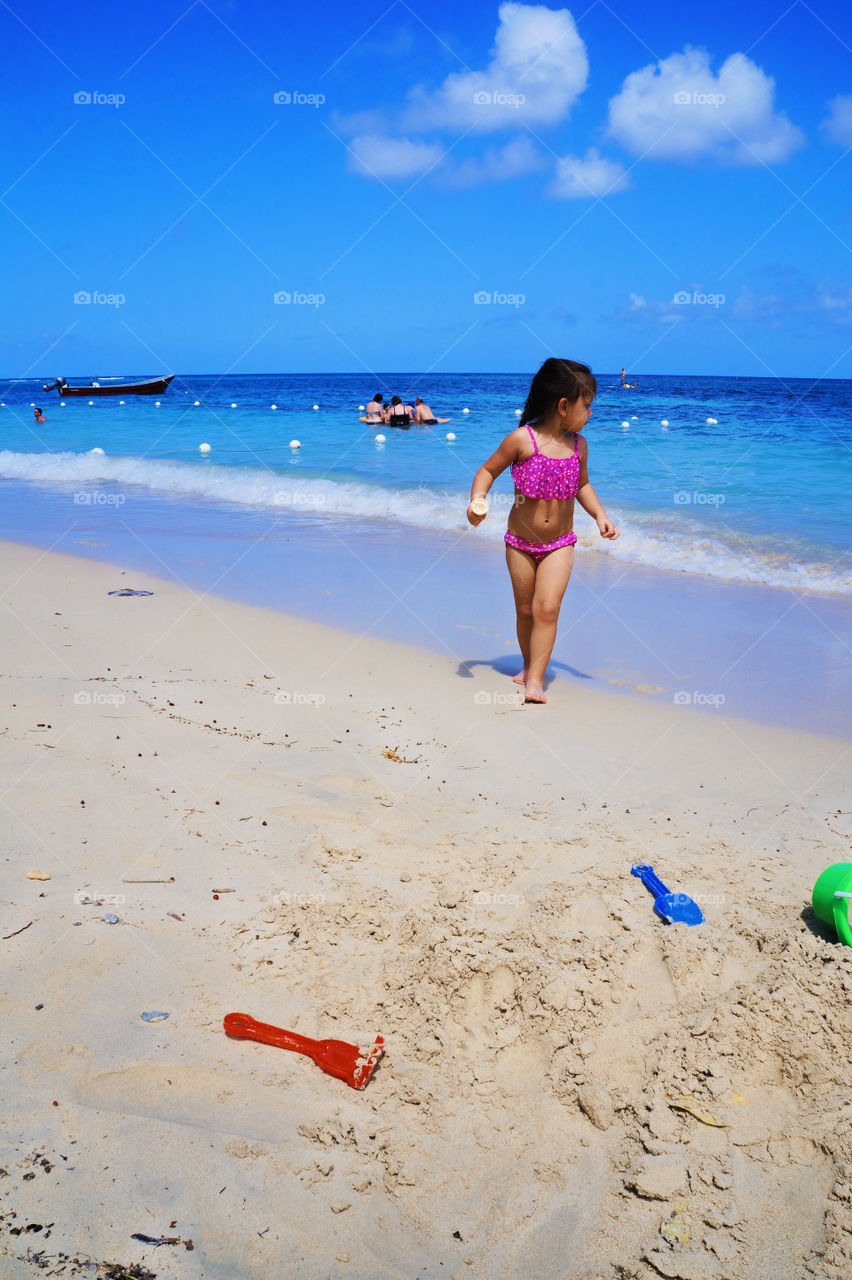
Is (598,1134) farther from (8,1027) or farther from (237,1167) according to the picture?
(8,1027)

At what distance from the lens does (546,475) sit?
16.4 ft

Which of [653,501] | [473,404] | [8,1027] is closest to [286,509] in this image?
[653,501]

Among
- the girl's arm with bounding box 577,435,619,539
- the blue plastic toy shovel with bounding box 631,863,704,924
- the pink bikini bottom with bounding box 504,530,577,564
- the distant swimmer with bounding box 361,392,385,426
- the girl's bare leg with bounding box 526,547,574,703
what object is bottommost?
the blue plastic toy shovel with bounding box 631,863,704,924

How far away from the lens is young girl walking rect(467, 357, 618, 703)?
4.85 m

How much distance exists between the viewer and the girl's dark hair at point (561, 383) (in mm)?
4789

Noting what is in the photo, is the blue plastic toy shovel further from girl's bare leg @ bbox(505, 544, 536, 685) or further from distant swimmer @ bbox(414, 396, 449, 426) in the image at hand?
distant swimmer @ bbox(414, 396, 449, 426)

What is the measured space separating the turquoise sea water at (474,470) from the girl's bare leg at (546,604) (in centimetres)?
360

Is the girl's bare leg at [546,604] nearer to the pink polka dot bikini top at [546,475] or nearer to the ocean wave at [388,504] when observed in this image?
the pink polka dot bikini top at [546,475]


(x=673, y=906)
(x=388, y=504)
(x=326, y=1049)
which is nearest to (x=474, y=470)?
(x=388, y=504)

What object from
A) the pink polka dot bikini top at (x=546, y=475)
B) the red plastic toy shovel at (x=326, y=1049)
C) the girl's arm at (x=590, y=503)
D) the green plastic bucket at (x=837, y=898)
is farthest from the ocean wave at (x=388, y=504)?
the red plastic toy shovel at (x=326, y=1049)

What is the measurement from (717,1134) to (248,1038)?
1157 mm

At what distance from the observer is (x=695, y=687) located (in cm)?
520

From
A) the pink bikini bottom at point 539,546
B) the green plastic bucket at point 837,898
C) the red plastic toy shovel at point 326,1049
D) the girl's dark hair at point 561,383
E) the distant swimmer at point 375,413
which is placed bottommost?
the red plastic toy shovel at point 326,1049

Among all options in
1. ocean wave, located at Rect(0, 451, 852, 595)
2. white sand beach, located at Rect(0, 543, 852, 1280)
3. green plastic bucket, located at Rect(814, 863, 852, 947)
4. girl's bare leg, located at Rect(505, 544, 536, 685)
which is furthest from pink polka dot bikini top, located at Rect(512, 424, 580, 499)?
ocean wave, located at Rect(0, 451, 852, 595)
